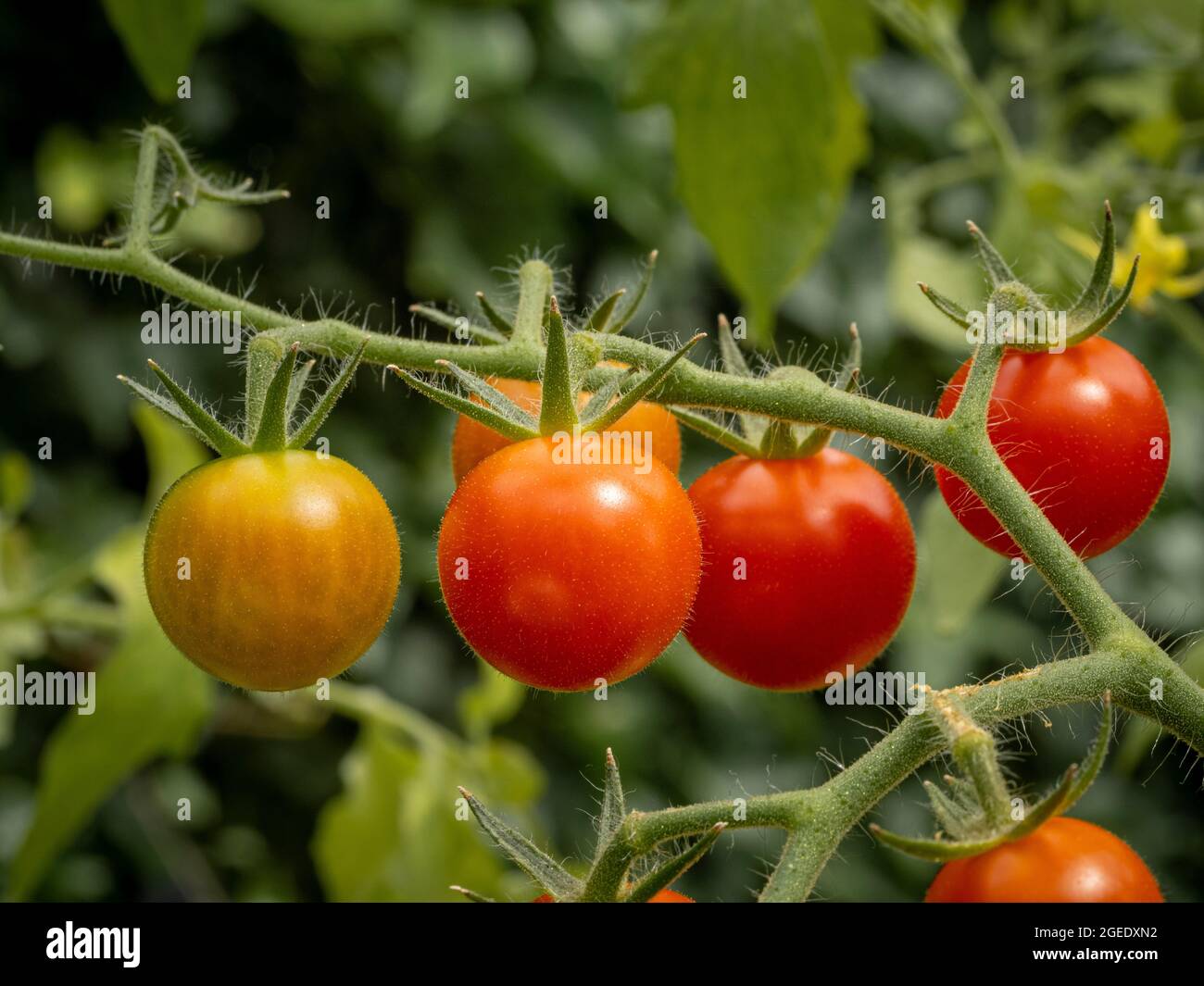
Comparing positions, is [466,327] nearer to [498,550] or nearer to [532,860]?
[498,550]

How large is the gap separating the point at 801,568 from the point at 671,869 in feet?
0.73

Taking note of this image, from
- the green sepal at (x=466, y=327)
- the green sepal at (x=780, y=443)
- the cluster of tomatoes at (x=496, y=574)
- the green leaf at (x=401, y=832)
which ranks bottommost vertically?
the green leaf at (x=401, y=832)

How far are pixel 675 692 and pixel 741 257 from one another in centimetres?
104

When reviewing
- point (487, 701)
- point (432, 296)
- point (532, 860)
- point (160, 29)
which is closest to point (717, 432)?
point (532, 860)

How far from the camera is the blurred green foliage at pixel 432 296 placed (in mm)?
1237

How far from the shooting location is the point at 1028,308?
637mm

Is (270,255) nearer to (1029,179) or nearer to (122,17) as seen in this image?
(122,17)

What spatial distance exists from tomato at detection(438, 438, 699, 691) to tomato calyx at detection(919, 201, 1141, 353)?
0.51 feet

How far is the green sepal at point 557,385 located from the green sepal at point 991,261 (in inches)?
7.7

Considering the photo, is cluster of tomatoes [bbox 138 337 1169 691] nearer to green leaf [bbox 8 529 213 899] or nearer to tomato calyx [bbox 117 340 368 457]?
tomato calyx [bbox 117 340 368 457]

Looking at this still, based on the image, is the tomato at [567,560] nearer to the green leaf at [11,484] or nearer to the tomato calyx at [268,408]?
the tomato calyx at [268,408]

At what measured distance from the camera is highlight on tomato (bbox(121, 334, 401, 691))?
0.54 meters

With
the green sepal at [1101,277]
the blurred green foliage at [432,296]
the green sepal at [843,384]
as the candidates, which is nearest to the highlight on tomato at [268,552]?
the green sepal at [843,384]

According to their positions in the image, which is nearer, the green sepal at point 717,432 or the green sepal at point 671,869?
the green sepal at point 671,869
